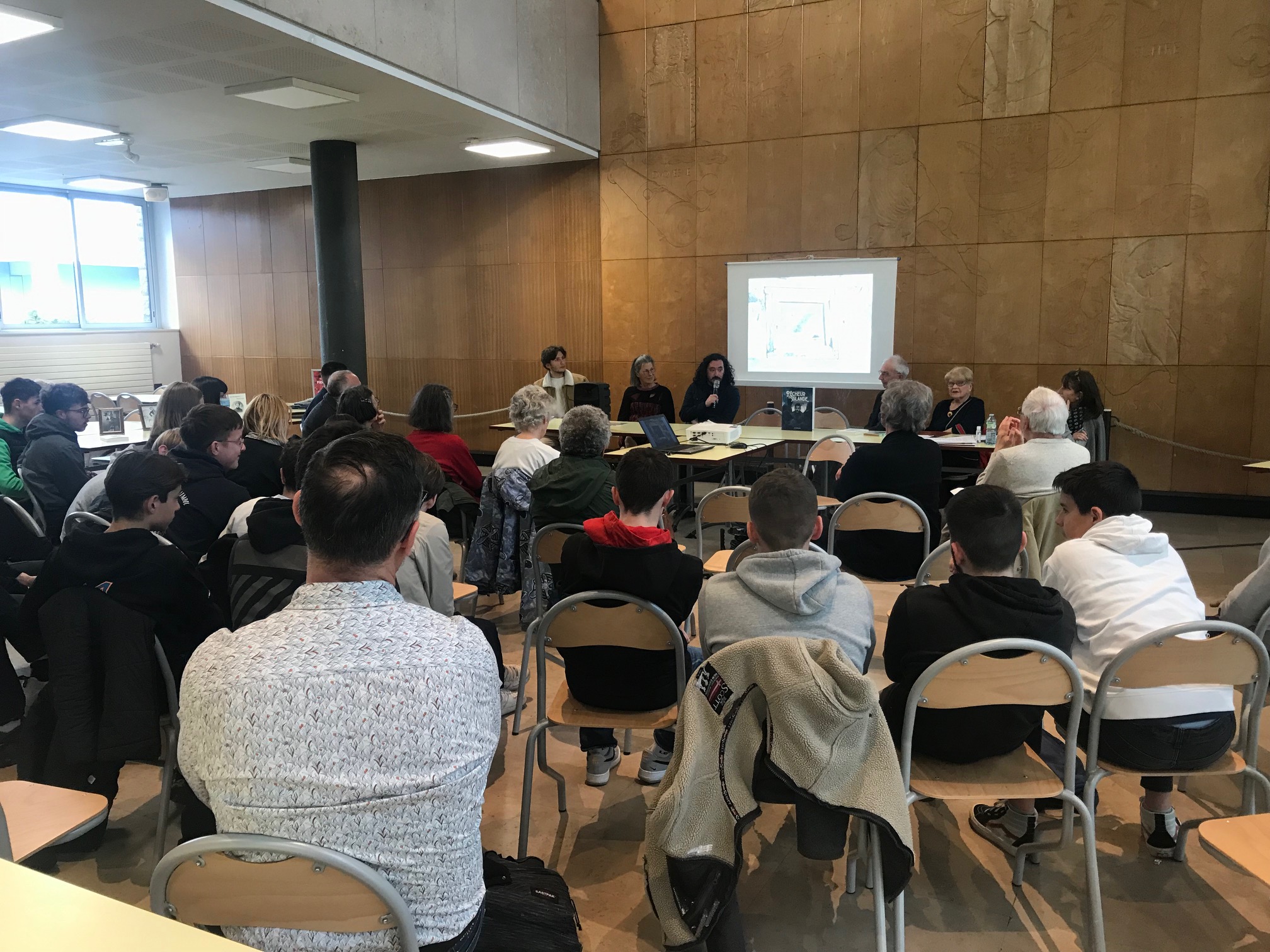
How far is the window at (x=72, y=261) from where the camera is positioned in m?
9.91

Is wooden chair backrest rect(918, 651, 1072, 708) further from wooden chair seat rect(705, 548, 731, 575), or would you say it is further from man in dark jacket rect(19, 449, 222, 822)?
man in dark jacket rect(19, 449, 222, 822)

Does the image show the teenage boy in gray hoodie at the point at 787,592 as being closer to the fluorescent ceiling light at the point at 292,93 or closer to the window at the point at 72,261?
the fluorescent ceiling light at the point at 292,93

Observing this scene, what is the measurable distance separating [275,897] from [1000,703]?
1.50m

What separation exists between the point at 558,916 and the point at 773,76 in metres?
7.71

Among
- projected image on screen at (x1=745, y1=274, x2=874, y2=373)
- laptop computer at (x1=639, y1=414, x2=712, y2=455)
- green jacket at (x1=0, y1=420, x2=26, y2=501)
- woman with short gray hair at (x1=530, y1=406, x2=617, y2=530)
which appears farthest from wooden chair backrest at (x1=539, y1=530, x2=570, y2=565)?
projected image on screen at (x1=745, y1=274, x2=874, y2=373)

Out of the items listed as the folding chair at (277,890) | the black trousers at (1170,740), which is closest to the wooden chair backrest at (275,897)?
the folding chair at (277,890)

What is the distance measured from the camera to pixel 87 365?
10.5 m

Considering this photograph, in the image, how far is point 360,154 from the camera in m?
8.48

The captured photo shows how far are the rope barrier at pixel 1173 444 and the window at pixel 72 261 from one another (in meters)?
11.1

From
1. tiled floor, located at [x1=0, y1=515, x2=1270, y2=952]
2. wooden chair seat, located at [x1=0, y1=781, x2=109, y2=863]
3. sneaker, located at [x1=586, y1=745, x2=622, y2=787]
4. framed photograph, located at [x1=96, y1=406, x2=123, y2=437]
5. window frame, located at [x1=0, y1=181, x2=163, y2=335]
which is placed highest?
window frame, located at [x1=0, y1=181, x2=163, y2=335]

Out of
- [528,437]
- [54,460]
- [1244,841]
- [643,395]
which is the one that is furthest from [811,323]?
[1244,841]

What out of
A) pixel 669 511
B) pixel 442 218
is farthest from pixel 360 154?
pixel 669 511

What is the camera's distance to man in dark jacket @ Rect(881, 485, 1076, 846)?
6.68ft

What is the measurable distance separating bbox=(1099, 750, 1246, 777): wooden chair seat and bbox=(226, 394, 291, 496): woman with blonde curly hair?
3265 millimetres
